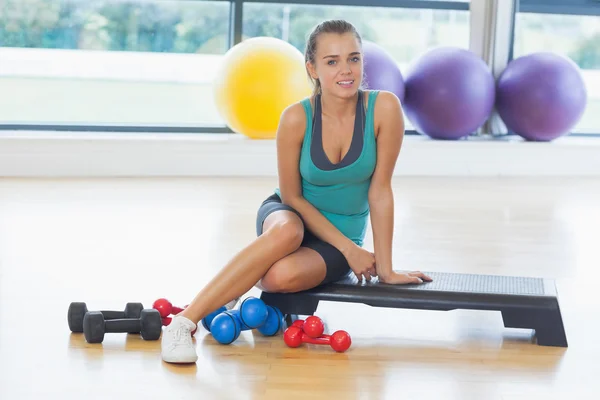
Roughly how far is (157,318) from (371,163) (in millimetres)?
707

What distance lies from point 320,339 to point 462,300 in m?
0.38

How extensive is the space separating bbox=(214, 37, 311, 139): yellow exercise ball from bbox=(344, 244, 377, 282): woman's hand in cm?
279

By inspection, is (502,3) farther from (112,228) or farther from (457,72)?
(112,228)

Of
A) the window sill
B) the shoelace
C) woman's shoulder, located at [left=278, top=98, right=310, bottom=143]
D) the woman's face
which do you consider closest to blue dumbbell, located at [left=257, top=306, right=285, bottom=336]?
the shoelace

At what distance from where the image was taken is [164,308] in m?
2.41

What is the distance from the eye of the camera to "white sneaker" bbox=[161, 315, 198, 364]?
2.09 meters

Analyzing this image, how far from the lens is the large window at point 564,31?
6.07 metres

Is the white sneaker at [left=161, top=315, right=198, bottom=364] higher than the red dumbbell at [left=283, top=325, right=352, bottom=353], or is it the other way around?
the white sneaker at [left=161, top=315, right=198, bottom=364]

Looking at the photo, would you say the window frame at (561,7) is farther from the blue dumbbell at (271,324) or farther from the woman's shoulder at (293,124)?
the blue dumbbell at (271,324)

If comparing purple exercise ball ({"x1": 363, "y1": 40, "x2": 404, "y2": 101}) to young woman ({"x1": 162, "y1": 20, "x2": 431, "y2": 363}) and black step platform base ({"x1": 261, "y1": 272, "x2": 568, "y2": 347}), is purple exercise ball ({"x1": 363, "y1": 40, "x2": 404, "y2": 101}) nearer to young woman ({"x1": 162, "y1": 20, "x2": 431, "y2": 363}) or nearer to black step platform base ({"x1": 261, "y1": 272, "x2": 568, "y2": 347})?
young woman ({"x1": 162, "y1": 20, "x2": 431, "y2": 363})

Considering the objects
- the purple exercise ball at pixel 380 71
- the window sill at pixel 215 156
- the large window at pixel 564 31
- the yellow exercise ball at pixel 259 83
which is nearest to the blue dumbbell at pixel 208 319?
the yellow exercise ball at pixel 259 83

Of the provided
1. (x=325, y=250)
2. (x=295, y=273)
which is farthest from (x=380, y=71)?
(x=295, y=273)

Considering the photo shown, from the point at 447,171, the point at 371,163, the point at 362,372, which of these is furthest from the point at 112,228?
the point at 447,171

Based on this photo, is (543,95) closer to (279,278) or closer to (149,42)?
(149,42)
